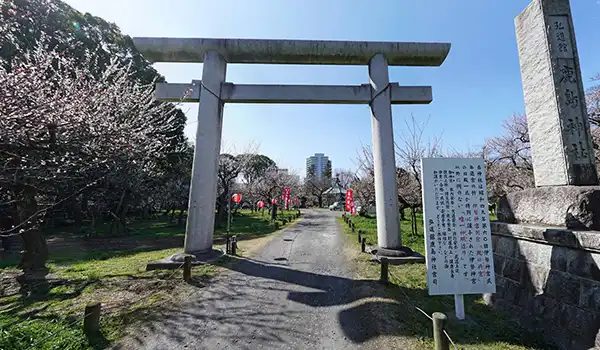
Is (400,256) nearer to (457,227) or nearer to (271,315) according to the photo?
(457,227)

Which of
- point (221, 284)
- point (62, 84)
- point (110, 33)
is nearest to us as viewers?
point (62, 84)

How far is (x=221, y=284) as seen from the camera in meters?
5.56

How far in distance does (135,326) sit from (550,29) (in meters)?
8.67

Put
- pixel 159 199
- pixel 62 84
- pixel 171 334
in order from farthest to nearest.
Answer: pixel 159 199
pixel 62 84
pixel 171 334

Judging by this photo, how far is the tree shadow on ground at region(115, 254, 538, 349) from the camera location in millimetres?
3477

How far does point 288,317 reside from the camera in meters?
4.17

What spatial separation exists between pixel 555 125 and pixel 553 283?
2.49 metres

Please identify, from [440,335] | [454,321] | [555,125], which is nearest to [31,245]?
[440,335]

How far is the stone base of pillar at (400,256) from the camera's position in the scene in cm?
657

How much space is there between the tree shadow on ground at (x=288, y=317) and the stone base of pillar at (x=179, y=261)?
4.16 feet

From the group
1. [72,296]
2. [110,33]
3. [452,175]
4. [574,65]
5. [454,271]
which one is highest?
[110,33]

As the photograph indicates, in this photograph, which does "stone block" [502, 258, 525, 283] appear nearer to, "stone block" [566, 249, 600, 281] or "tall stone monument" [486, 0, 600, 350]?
"tall stone monument" [486, 0, 600, 350]

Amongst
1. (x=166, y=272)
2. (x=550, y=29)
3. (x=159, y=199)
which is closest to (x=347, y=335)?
(x=166, y=272)

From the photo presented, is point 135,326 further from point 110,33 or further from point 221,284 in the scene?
point 110,33
